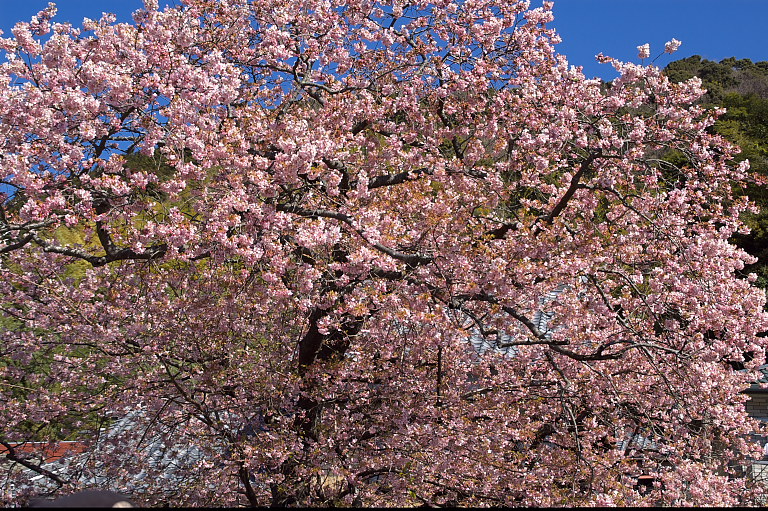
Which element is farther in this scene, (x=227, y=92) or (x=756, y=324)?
(x=756, y=324)

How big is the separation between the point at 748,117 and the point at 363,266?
35.5 metres

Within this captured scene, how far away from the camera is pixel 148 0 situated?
705 centimetres

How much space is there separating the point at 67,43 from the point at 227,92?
1.94 m

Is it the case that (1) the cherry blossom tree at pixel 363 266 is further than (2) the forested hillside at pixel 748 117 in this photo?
No

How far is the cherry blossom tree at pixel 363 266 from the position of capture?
19.5ft

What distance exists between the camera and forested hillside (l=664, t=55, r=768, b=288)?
2531 centimetres

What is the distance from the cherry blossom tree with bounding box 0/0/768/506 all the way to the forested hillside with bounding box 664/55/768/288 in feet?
14.1

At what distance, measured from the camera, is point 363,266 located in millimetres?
5520

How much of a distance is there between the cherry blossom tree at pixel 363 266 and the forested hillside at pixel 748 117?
4296mm

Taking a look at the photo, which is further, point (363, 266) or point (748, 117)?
point (748, 117)

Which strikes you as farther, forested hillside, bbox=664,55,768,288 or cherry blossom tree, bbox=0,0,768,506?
forested hillside, bbox=664,55,768,288

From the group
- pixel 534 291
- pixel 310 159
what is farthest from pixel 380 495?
pixel 310 159

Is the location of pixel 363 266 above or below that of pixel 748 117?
below

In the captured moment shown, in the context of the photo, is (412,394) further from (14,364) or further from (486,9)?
(14,364)
